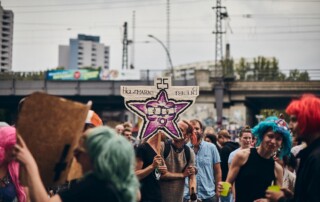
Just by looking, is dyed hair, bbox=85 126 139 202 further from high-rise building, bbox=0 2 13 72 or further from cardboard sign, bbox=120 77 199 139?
high-rise building, bbox=0 2 13 72

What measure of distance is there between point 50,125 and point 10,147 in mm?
771

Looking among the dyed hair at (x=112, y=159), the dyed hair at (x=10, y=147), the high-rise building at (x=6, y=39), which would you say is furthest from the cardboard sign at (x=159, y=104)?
the high-rise building at (x=6, y=39)

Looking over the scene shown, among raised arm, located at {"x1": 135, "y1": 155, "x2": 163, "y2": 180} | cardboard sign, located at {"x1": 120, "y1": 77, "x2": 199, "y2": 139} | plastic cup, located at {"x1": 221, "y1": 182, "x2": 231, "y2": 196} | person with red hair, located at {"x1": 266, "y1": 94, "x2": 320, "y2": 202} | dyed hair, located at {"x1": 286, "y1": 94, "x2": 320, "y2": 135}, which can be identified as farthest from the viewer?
cardboard sign, located at {"x1": 120, "y1": 77, "x2": 199, "y2": 139}

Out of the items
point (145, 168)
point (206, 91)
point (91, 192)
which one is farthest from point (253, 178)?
point (206, 91)

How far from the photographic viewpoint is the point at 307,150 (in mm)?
4754

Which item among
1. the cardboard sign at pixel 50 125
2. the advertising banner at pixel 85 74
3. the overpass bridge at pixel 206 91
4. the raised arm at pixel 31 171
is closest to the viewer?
the raised arm at pixel 31 171

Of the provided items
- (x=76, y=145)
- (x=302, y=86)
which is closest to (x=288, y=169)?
(x=76, y=145)

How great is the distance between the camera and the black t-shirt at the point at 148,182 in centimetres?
764

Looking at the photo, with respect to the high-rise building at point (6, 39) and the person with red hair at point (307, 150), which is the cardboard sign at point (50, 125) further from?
the high-rise building at point (6, 39)

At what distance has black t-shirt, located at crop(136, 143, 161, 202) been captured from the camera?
7.64 meters

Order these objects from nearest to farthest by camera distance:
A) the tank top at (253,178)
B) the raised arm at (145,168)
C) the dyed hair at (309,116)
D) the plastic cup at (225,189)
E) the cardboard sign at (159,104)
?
the dyed hair at (309,116) < the plastic cup at (225,189) < the tank top at (253,178) < the raised arm at (145,168) < the cardboard sign at (159,104)

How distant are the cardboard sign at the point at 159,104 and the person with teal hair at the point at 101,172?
192 inches

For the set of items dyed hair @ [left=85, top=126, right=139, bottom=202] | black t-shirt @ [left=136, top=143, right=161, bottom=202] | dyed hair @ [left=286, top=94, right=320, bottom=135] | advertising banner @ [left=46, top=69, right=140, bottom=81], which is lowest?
black t-shirt @ [left=136, top=143, right=161, bottom=202]

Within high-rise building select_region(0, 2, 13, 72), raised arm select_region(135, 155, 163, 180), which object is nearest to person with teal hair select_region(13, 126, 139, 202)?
raised arm select_region(135, 155, 163, 180)
